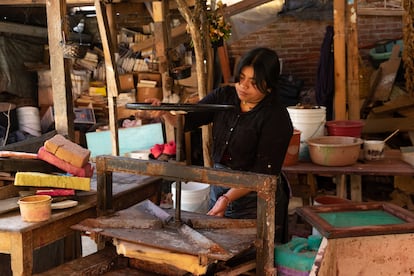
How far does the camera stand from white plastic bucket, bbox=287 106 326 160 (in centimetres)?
483

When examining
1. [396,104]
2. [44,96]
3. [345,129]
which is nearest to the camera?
[345,129]

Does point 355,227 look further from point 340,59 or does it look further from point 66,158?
point 340,59

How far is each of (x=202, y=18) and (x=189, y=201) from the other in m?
2.26

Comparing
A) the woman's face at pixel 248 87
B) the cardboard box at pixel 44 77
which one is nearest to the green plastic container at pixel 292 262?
the woman's face at pixel 248 87

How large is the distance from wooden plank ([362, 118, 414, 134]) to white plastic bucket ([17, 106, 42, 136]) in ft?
15.5

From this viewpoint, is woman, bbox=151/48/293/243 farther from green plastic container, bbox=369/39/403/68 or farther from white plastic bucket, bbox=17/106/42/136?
green plastic container, bbox=369/39/403/68

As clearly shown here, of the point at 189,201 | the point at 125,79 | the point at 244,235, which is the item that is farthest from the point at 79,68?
the point at 244,235

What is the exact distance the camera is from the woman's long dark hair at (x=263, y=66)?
9.23ft

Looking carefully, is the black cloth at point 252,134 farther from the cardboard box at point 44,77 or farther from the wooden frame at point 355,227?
the cardboard box at point 44,77

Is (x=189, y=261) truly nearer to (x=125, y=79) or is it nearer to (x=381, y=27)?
(x=125, y=79)

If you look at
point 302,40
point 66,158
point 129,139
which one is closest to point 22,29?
point 129,139

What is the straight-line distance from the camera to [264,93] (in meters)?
2.92

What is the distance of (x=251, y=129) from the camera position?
295 cm

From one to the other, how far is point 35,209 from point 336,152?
2.84 m
